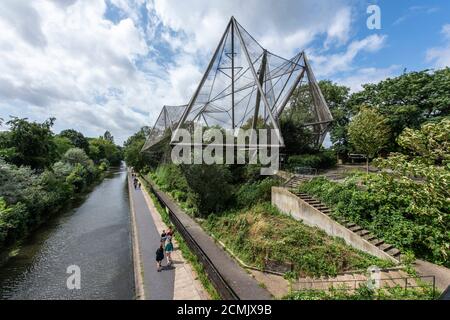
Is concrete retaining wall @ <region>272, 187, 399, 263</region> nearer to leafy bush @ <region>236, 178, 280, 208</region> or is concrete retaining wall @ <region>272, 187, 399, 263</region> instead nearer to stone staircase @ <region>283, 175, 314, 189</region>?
leafy bush @ <region>236, 178, 280, 208</region>

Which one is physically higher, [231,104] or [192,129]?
[231,104]

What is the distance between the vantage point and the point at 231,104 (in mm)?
24078

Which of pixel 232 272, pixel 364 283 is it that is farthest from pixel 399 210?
pixel 232 272

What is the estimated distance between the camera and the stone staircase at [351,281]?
762 cm

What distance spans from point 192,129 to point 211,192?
9780mm

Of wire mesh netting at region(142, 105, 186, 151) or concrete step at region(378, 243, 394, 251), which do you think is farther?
wire mesh netting at region(142, 105, 186, 151)

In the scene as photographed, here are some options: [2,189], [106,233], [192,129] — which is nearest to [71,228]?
[106,233]

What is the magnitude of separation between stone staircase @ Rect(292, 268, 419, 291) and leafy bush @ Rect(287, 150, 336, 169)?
12.3 metres

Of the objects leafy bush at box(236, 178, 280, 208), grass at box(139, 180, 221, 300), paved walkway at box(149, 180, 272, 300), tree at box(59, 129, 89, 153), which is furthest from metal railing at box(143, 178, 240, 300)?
tree at box(59, 129, 89, 153)

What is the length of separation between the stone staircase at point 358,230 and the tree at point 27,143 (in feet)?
79.1

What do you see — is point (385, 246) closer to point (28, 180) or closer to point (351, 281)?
point (351, 281)

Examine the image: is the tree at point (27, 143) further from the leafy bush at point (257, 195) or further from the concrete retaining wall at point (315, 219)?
the concrete retaining wall at point (315, 219)

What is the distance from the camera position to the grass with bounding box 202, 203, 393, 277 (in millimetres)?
8805
